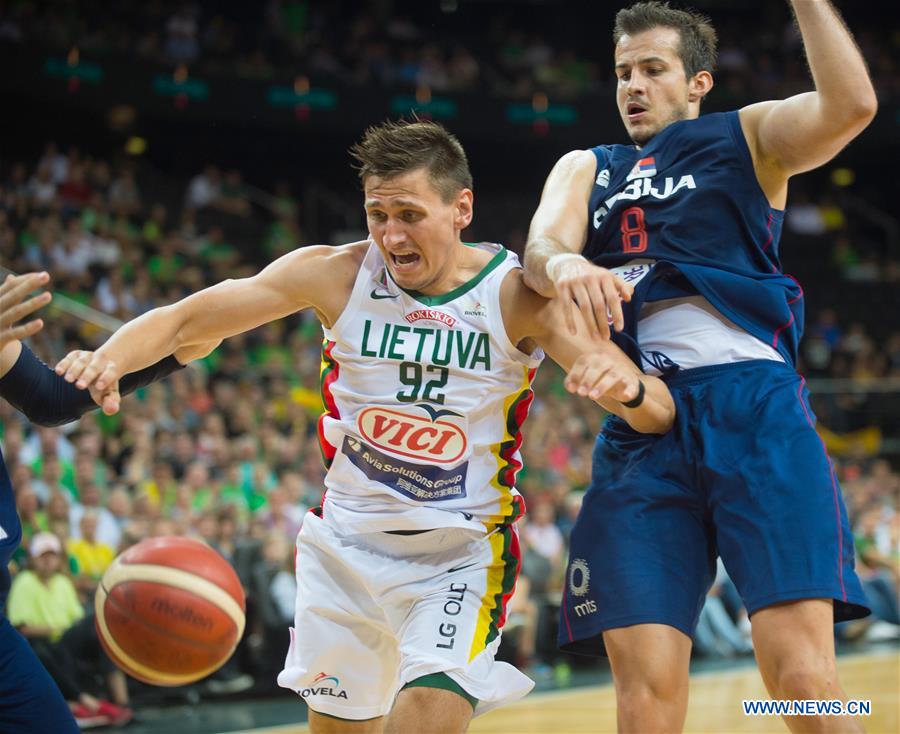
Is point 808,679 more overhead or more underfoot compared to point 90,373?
more underfoot

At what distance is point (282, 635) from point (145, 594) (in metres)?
3.69

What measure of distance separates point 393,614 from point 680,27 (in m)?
2.20

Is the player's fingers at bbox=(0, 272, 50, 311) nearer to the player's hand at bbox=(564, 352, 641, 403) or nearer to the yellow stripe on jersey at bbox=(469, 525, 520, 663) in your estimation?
the player's hand at bbox=(564, 352, 641, 403)

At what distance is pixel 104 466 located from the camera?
33.4 feet

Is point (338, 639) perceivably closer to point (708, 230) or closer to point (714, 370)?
point (714, 370)

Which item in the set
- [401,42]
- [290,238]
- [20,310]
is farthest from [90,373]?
[401,42]

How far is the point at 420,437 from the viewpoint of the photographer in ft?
12.9

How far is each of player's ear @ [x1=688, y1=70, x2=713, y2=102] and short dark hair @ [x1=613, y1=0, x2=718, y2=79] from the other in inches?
0.7

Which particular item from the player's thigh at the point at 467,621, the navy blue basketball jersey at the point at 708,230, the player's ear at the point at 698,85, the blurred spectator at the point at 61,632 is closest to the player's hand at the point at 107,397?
the player's thigh at the point at 467,621

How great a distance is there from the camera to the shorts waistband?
3.66 meters

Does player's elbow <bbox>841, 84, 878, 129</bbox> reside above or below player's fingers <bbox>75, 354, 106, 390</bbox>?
above

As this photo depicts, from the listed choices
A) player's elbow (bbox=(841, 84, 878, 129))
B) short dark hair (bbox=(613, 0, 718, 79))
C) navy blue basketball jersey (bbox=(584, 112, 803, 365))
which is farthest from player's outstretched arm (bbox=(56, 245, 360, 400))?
player's elbow (bbox=(841, 84, 878, 129))

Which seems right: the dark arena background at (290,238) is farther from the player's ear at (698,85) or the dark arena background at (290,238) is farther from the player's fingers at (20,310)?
the player's ear at (698,85)

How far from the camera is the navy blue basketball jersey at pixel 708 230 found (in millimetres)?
3699
